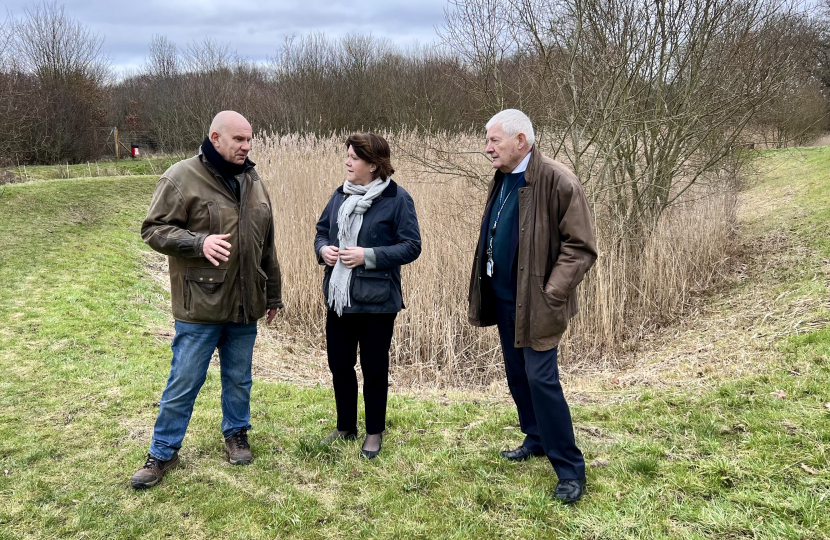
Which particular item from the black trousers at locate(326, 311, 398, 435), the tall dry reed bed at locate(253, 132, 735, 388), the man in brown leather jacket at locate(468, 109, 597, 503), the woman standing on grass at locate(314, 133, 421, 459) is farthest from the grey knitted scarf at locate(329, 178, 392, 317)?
the tall dry reed bed at locate(253, 132, 735, 388)

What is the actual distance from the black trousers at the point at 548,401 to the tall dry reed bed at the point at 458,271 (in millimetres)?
2636

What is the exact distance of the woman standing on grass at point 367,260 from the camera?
2.85 meters

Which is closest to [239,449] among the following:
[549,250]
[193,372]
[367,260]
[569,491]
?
[193,372]

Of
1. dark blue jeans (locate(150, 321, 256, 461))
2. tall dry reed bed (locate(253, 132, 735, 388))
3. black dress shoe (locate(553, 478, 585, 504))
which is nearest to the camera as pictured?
black dress shoe (locate(553, 478, 585, 504))

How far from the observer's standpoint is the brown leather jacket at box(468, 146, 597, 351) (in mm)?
2361

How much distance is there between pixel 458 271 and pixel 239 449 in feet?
12.8

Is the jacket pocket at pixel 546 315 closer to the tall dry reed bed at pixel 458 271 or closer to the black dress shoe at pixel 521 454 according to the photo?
the black dress shoe at pixel 521 454

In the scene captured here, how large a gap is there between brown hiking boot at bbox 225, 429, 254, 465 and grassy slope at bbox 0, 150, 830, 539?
73 mm

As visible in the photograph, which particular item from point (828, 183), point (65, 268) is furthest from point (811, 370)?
point (828, 183)

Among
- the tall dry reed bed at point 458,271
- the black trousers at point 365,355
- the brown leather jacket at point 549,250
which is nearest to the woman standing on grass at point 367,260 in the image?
the black trousers at point 365,355

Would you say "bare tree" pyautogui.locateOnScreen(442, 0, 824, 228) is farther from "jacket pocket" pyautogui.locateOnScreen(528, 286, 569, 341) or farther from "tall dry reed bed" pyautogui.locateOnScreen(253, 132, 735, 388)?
"jacket pocket" pyautogui.locateOnScreen(528, 286, 569, 341)

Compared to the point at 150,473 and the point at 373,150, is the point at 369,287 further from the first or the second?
the point at 150,473

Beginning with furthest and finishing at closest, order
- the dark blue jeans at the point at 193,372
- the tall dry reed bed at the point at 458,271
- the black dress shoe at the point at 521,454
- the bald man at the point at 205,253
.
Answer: the tall dry reed bed at the point at 458,271, the black dress shoe at the point at 521,454, the dark blue jeans at the point at 193,372, the bald man at the point at 205,253

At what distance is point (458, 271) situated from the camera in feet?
21.5
